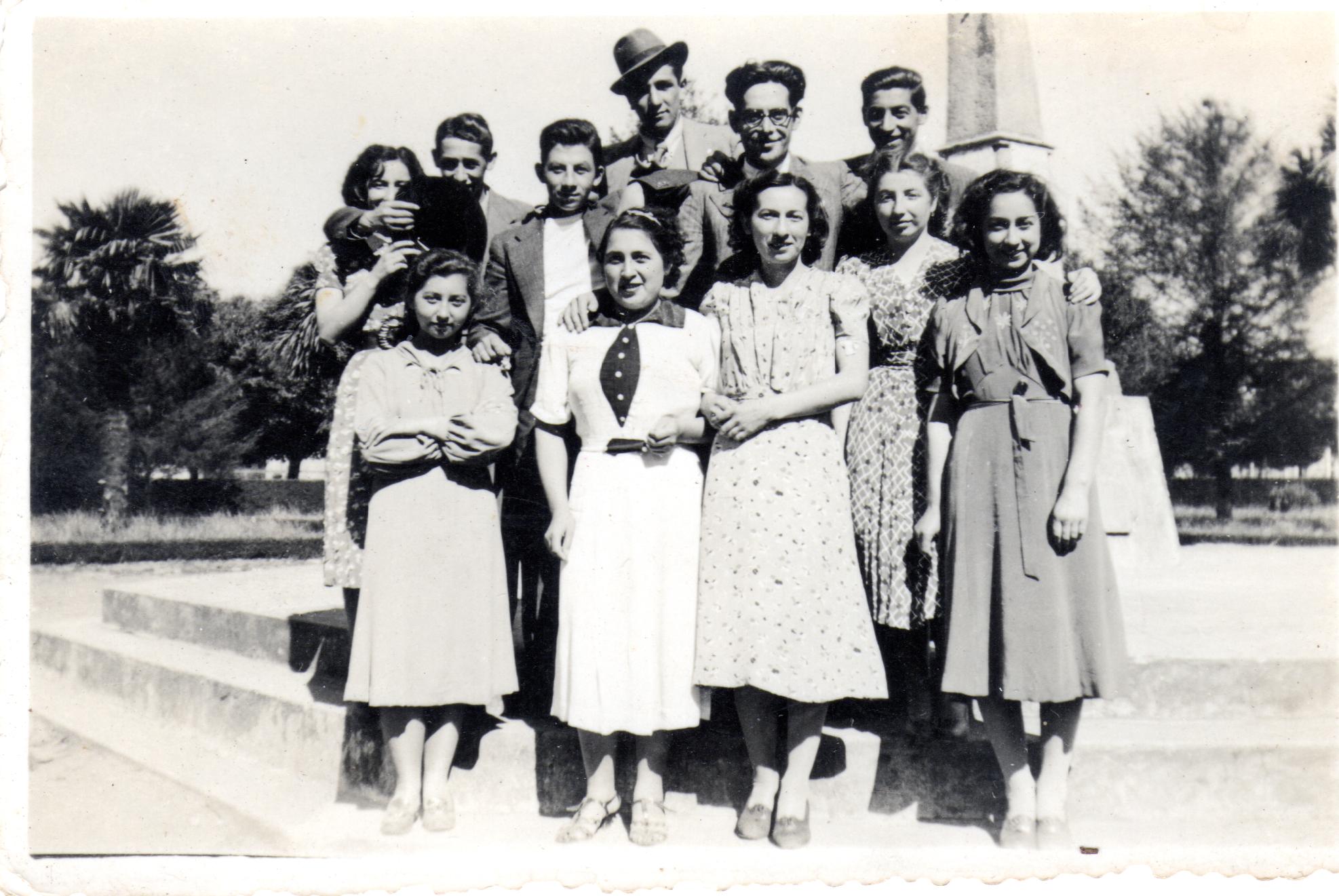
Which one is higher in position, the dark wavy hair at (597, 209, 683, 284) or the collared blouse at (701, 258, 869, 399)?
the dark wavy hair at (597, 209, 683, 284)

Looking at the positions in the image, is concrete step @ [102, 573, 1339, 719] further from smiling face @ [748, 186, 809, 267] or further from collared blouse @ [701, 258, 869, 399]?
smiling face @ [748, 186, 809, 267]

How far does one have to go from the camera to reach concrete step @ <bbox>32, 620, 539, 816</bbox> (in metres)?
3.68

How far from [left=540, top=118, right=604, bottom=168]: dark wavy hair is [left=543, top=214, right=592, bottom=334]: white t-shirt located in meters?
0.31

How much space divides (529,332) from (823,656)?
1702mm

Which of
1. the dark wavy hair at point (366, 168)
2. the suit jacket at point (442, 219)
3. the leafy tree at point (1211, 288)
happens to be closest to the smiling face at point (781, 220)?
the suit jacket at point (442, 219)

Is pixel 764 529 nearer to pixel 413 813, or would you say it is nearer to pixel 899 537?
pixel 899 537

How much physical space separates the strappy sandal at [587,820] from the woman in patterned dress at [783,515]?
429 millimetres

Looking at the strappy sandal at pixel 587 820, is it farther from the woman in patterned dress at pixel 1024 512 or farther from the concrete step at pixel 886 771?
the woman in patterned dress at pixel 1024 512

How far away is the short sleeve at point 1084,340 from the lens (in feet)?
10.5

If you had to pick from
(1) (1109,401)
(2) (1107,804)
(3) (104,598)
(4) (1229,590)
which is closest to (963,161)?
(1) (1109,401)

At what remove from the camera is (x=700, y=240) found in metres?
3.78

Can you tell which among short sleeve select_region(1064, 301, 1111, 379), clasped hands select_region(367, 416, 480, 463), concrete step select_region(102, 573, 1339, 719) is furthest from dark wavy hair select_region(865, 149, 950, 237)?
concrete step select_region(102, 573, 1339, 719)

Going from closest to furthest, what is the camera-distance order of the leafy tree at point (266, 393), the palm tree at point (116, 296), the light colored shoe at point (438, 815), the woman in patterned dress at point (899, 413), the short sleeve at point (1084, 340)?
1. the short sleeve at point (1084, 340)
2. the light colored shoe at point (438, 815)
3. the woman in patterned dress at point (899, 413)
4. the palm tree at point (116, 296)
5. the leafy tree at point (266, 393)

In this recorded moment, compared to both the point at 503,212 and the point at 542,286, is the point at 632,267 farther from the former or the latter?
the point at 503,212
